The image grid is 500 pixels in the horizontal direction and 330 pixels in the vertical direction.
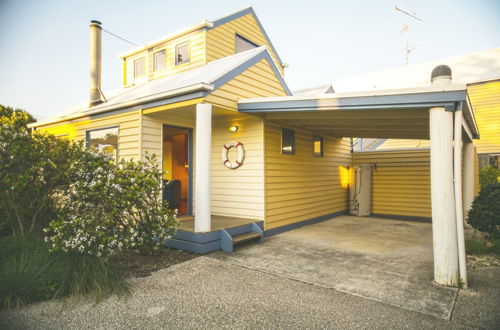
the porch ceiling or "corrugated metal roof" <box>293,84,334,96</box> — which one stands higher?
"corrugated metal roof" <box>293,84,334,96</box>

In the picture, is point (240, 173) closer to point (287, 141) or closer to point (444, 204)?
point (287, 141)

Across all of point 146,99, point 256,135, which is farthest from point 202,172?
point 146,99

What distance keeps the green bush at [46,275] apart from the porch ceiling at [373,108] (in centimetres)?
396

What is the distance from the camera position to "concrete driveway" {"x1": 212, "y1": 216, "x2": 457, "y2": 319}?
326 centimetres

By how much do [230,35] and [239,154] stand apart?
18.8 ft

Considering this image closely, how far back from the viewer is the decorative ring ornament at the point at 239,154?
21.1 feet

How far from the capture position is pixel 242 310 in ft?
9.39

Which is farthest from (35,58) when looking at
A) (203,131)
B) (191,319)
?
(191,319)

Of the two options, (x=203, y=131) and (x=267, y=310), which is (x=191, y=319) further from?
(x=203, y=131)

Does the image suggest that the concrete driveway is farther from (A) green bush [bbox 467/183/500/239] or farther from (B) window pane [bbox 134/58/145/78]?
(B) window pane [bbox 134/58/145/78]

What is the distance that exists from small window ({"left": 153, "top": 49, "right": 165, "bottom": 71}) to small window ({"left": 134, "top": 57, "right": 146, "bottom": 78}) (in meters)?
0.74

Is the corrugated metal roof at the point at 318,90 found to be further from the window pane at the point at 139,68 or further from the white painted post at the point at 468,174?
the window pane at the point at 139,68

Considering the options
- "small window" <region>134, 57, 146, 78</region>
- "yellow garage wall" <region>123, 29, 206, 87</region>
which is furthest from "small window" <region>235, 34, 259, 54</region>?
"small window" <region>134, 57, 146, 78</region>

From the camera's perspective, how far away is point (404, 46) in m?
27.0
